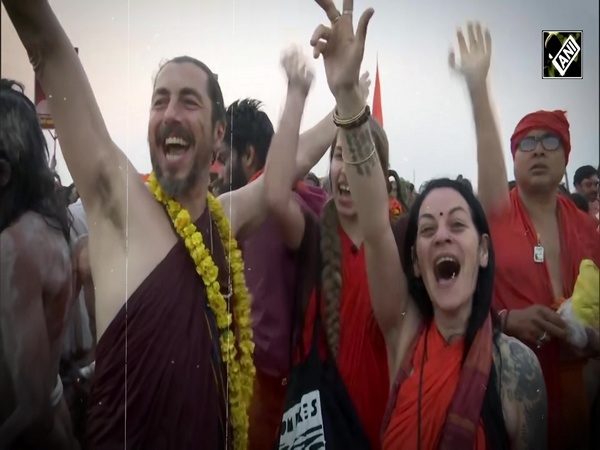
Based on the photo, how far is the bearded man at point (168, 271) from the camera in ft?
8.34

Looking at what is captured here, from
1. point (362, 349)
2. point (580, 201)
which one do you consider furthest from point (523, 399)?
point (580, 201)

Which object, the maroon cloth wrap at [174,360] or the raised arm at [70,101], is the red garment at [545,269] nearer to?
the maroon cloth wrap at [174,360]

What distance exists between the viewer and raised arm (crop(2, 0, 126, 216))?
2.59 metres

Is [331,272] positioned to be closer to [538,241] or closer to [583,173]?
[538,241]

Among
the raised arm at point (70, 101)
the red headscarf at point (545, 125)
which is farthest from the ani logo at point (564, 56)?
the raised arm at point (70, 101)

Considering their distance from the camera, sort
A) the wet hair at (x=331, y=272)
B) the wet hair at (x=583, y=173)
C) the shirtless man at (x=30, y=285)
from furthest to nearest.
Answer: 1. the shirtless man at (x=30, y=285)
2. the wet hair at (x=331, y=272)
3. the wet hair at (x=583, y=173)

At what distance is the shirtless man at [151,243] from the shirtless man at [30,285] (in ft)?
0.45

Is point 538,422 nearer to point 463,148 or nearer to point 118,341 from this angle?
point 463,148

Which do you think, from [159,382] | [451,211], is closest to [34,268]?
[159,382]

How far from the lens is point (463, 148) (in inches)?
95.6

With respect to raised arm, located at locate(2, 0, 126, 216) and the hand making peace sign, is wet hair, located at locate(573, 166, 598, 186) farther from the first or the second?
raised arm, located at locate(2, 0, 126, 216)

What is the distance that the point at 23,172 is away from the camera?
2.70 metres

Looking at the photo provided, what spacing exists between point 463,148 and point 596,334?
70 centimetres

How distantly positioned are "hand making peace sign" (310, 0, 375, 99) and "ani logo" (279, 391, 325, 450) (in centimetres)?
99
